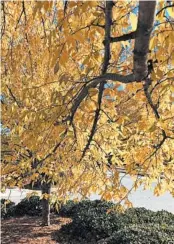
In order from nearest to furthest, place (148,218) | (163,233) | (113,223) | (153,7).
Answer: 1. (153,7)
2. (163,233)
3. (113,223)
4. (148,218)

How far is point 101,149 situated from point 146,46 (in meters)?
1.72

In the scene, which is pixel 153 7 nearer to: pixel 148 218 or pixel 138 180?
pixel 138 180

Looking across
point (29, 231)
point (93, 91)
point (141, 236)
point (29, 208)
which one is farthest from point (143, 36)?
point (29, 208)

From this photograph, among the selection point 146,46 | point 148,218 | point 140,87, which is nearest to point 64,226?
point 148,218

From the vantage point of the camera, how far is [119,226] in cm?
676

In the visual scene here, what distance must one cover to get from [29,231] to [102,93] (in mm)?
5483

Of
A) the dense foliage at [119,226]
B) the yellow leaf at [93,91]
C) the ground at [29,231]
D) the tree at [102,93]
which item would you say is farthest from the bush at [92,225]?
the yellow leaf at [93,91]

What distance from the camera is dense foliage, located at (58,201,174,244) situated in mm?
5601

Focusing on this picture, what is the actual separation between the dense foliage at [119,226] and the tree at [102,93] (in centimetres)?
228

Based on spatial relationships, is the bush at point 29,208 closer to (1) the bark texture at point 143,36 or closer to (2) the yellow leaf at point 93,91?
(2) the yellow leaf at point 93,91

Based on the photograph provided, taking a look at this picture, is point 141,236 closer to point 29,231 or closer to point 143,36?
point 29,231

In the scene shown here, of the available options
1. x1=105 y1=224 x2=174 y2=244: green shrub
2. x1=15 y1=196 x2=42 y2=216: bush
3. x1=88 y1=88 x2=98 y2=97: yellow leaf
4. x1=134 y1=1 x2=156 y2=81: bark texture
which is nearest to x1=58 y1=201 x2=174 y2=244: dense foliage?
x1=105 y1=224 x2=174 y2=244: green shrub

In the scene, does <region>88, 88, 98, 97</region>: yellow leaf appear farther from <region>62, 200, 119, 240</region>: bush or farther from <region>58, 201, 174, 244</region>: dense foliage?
<region>62, 200, 119, 240</region>: bush

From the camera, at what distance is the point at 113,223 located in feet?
22.5
